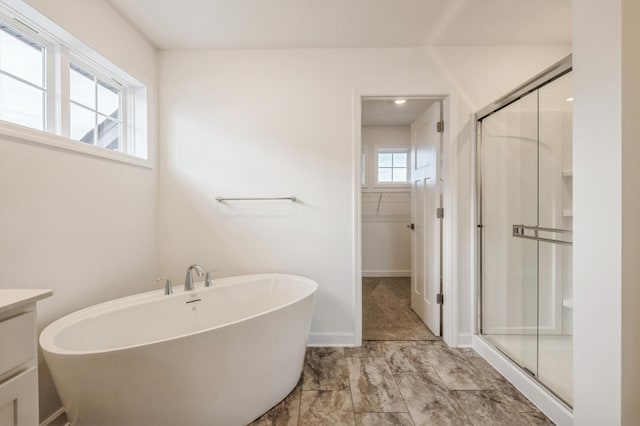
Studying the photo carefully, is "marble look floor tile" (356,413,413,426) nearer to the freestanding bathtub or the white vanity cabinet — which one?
the freestanding bathtub

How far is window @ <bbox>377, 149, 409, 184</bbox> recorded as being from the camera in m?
4.64

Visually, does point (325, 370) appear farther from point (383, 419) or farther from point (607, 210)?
point (607, 210)

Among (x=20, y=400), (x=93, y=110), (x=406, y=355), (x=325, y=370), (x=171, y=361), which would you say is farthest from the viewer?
(x=406, y=355)

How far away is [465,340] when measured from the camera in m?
2.29

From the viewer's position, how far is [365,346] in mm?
2305

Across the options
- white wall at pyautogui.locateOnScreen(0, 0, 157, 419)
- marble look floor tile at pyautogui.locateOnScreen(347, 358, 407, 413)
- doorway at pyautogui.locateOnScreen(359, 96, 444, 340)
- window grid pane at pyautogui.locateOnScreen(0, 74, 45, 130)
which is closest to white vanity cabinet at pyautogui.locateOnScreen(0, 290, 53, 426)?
white wall at pyautogui.locateOnScreen(0, 0, 157, 419)

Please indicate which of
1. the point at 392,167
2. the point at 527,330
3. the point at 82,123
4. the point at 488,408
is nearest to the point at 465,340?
the point at 527,330

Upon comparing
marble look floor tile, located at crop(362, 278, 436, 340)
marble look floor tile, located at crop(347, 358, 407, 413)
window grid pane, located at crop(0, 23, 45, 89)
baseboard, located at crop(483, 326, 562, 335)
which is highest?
window grid pane, located at crop(0, 23, 45, 89)

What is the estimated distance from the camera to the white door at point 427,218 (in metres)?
2.42

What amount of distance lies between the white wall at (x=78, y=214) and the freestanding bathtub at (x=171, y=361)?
0.78ft

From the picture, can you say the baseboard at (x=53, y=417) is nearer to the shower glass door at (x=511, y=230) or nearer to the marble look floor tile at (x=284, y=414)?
the marble look floor tile at (x=284, y=414)

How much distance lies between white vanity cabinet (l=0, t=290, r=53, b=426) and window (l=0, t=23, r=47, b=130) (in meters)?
1.03

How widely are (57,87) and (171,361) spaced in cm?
161

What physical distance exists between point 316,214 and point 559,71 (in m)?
1.72
